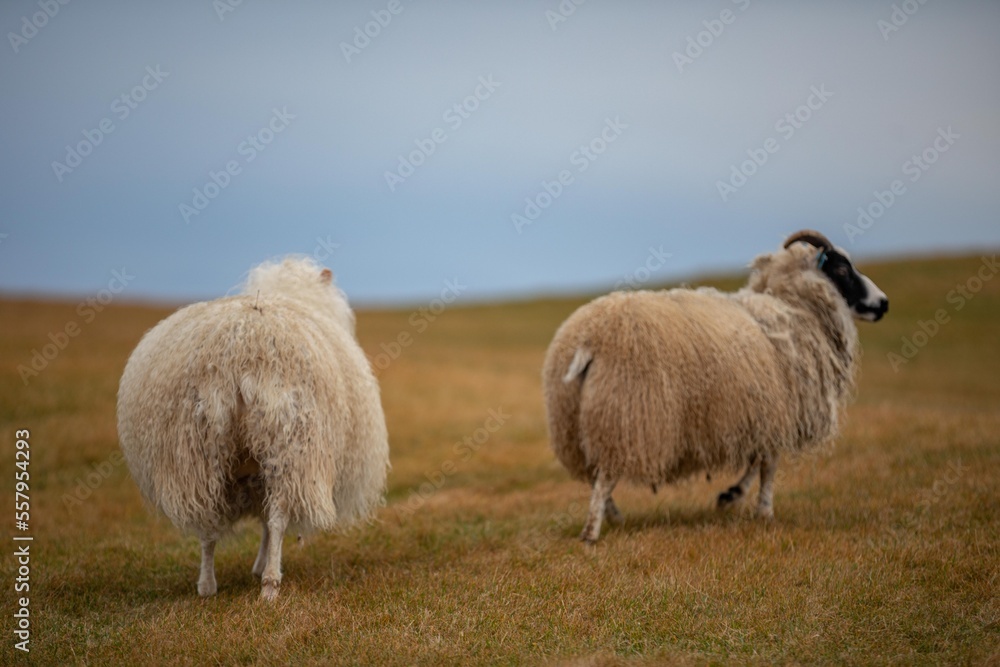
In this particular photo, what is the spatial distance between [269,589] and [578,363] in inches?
145

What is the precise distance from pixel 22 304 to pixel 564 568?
37.0 m

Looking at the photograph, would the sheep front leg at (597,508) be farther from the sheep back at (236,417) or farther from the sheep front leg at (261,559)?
the sheep front leg at (261,559)

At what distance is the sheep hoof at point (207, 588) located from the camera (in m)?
7.29

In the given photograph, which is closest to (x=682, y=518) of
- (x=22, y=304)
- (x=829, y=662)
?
(x=829, y=662)

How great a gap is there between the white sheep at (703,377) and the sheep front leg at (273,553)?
3.13m

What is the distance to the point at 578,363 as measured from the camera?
8.58 m

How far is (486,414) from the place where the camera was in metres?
20.4

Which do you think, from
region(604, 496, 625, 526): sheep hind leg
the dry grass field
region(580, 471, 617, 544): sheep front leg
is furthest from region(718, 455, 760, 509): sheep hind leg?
region(580, 471, 617, 544): sheep front leg

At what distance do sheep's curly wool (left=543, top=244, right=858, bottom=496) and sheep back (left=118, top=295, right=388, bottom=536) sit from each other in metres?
2.61

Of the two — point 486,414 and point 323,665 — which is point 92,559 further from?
point 486,414
